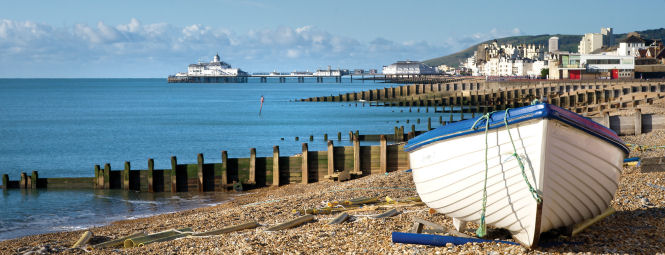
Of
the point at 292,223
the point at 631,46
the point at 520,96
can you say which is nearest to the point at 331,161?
the point at 292,223

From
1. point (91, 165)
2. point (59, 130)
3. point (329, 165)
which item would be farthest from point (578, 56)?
point (329, 165)

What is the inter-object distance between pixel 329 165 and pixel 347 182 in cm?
144

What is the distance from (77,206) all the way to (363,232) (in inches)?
497

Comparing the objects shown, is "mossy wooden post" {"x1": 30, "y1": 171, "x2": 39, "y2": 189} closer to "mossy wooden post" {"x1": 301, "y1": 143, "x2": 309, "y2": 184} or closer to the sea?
the sea

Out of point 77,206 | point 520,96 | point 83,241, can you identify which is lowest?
point 77,206

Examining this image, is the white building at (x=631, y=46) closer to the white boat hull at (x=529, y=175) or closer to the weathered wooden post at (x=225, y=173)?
the weathered wooden post at (x=225, y=173)

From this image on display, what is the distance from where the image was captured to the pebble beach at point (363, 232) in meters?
8.78

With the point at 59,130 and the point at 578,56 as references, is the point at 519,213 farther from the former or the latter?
the point at 578,56

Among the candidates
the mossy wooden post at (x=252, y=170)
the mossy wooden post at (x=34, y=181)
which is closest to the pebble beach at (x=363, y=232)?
the mossy wooden post at (x=252, y=170)

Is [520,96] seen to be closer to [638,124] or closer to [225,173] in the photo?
[638,124]

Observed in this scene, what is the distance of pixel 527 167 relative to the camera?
7934 millimetres

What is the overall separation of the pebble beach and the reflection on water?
1.95 metres

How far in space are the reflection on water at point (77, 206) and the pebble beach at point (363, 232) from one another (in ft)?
6.40

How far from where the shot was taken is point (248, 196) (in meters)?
19.6
